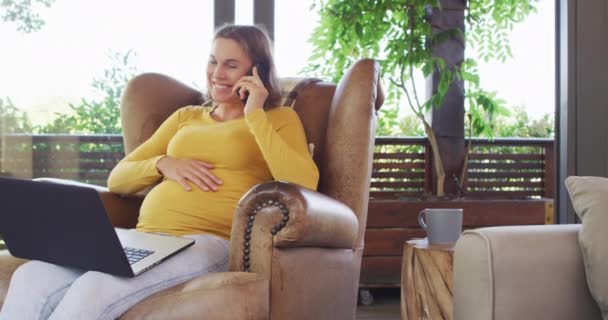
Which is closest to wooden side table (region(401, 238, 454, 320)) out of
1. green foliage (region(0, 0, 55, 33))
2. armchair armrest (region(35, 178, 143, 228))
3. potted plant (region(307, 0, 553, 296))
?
armchair armrest (region(35, 178, 143, 228))

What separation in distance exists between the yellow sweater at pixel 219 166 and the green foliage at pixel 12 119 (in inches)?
50.5

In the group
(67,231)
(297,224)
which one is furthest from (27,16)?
(297,224)

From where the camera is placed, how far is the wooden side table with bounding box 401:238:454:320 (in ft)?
5.93

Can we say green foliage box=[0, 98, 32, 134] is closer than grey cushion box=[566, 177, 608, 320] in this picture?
No

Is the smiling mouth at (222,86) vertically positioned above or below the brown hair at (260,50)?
below

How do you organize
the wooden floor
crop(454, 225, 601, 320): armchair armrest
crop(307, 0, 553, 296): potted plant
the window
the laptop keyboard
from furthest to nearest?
the window < crop(307, 0, 553, 296): potted plant < the wooden floor < the laptop keyboard < crop(454, 225, 601, 320): armchair armrest

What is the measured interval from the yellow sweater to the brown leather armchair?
11cm

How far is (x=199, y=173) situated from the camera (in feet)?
6.25

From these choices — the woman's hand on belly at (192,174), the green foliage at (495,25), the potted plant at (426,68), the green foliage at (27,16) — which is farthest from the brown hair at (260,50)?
the green foliage at (495,25)

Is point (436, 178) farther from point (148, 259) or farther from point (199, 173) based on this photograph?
point (148, 259)

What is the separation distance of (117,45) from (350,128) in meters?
1.60

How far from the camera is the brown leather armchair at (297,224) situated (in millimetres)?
1467

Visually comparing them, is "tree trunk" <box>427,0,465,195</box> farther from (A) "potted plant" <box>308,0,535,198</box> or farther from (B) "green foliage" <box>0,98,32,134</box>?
(B) "green foliage" <box>0,98,32,134</box>

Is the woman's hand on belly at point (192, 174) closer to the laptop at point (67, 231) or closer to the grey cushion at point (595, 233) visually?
the laptop at point (67, 231)
